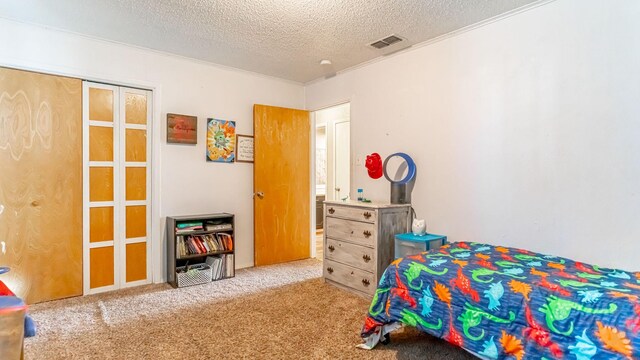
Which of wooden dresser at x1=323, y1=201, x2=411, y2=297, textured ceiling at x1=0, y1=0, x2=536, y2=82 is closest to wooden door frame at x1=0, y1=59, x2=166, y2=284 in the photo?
textured ceiling at x1=0, y1=0, x2=536, y2=82

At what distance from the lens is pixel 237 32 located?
→ 2.96 metres

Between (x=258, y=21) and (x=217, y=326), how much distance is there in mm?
2440

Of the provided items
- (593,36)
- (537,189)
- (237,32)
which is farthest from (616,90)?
(237,32)

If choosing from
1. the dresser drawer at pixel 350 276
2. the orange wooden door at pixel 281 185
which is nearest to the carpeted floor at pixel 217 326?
the dresser drawer at pixel 350 276

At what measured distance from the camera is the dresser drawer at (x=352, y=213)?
3016 mm

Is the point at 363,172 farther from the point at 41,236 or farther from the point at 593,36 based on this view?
the point at 41,236

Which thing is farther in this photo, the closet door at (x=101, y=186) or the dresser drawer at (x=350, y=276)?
the closet door at (x=101, y=186)

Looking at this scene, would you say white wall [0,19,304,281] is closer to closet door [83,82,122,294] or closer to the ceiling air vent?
closet door [83,82,122,294]

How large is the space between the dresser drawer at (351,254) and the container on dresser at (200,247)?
3.64 feet

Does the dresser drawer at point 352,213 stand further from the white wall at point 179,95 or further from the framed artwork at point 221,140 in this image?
the framed artwork at point 221,140

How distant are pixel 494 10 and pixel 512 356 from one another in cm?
239

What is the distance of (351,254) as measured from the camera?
10.5ft

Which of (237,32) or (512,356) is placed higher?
(237,32)

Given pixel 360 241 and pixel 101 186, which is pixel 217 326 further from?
pixel 101 186
